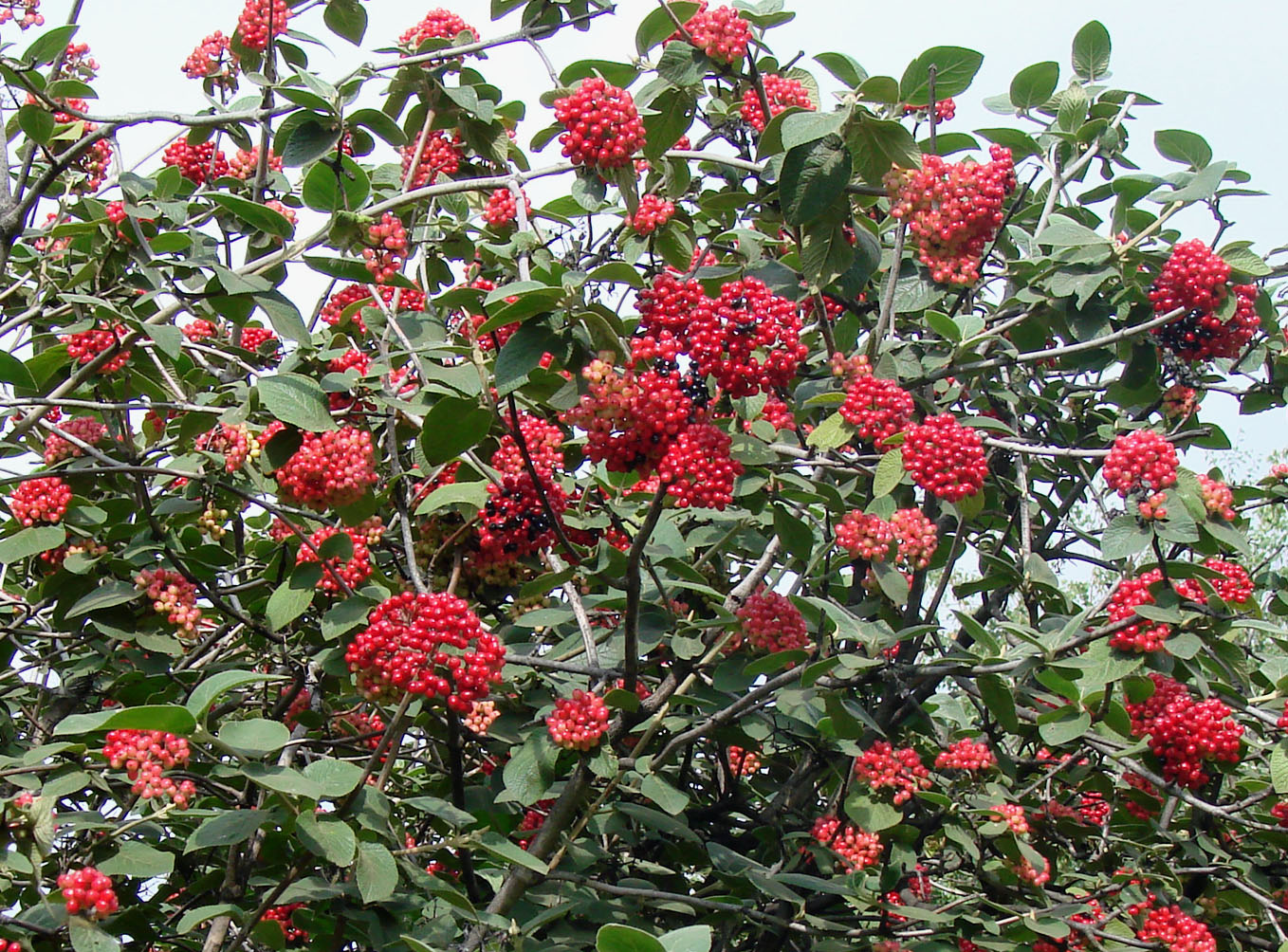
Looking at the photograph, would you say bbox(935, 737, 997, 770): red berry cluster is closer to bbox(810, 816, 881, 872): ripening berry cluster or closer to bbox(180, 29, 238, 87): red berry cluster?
bbox(810, 816, 881, 872): ripening berry cluster

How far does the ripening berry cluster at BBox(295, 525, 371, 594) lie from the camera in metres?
3.00

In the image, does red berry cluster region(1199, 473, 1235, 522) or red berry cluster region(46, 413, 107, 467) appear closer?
red berry cluster region(1199, 473, 1235, 522)

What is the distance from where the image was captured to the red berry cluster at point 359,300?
3.40m

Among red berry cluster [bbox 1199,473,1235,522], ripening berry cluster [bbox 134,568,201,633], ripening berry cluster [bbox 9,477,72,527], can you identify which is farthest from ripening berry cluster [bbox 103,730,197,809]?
red berry cluster [bbox 1199,473,1235,522]

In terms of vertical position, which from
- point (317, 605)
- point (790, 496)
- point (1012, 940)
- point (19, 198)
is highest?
point (19, 198)

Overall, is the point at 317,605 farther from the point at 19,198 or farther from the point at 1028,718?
the point at 1028,718

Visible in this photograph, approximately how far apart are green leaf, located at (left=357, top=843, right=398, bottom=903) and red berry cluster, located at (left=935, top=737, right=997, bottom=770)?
1963mm

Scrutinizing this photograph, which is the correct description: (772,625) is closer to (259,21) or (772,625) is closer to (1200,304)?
(1200,304)

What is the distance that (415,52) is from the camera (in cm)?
318

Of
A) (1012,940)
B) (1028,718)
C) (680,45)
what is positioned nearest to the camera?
(680,45)

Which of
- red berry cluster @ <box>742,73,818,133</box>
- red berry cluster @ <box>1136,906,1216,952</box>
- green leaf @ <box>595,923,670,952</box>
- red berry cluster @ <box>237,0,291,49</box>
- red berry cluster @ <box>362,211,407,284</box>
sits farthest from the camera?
red berry cluster @ <box>1136,906,1216,952</box>

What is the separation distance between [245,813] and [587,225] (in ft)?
6.91

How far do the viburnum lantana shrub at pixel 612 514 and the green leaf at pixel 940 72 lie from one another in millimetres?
11

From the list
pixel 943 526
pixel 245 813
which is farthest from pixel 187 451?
pixel 943 526
